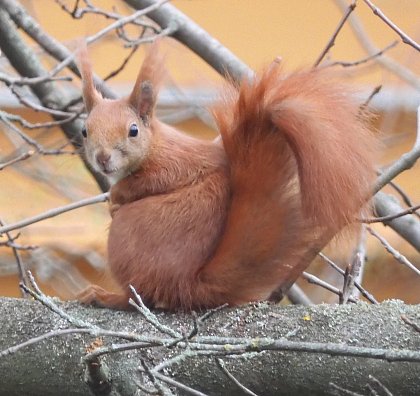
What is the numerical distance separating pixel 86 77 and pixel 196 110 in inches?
→ 63.6

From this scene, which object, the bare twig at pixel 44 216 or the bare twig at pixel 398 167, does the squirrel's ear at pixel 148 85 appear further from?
the bare twig at pixel 398 167

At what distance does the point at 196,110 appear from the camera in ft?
11.4

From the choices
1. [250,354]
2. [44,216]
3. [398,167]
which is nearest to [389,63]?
[398,167]

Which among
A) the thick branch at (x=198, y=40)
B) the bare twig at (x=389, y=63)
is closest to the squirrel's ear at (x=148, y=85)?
the thick branch at (x=198, y=40)

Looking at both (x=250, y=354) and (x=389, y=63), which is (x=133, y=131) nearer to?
(x=250, y=354)

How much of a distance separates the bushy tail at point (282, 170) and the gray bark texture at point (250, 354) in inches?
5.0

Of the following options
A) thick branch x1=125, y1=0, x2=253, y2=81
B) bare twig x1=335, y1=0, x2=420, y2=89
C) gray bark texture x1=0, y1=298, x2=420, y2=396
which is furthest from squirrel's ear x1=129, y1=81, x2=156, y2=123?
bare twig x1=335, y1=0, x2=420, y2=89

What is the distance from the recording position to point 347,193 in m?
1.62

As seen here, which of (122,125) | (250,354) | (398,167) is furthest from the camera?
(122,125)

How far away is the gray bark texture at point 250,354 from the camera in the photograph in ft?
4.82

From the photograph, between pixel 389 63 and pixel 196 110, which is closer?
pixel 389 63

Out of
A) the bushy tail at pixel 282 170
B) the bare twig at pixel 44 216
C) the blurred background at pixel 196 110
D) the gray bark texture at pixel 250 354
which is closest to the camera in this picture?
the gray bark texture at pixel 250 354

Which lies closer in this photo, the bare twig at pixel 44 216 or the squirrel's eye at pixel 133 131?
the squirrel's eye at pixel 133 131

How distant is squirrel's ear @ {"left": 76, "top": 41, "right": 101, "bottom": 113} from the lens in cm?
186
